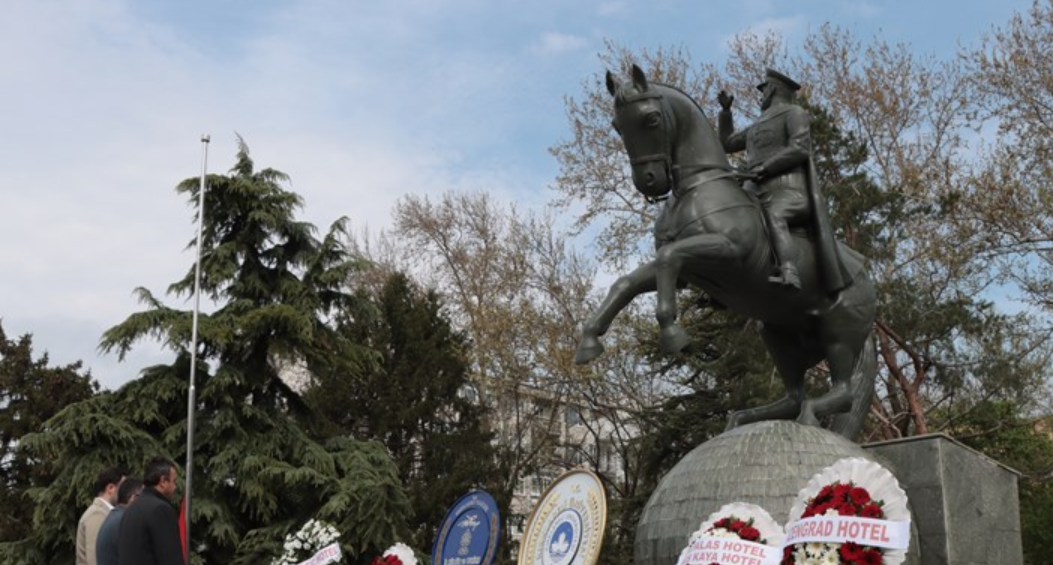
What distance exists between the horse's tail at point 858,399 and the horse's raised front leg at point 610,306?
1796 mm

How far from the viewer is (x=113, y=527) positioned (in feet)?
21.7

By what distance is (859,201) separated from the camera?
73.4 ft

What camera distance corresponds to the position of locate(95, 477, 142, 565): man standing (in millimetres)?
6613

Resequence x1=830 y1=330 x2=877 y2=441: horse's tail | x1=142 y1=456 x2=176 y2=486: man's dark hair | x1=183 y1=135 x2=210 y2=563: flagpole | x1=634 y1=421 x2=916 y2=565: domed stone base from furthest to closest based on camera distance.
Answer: x1=183 y1=135 x2=210 y2=563: flagpole, x1=830 y1=330 x2=877 y2=441: horse's tail, x1=634 y1=421 x2=916 y2=565: domed stone base, x1=142 y1=456 x2=176 y2=486: man's dark hair

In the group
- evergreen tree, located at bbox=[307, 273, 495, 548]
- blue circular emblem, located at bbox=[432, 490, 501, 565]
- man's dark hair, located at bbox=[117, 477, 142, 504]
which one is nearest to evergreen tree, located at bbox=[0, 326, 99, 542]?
evergreen tree, located at bbox=[307, 273, 495, 548]

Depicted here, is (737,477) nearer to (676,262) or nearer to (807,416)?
(807,416)

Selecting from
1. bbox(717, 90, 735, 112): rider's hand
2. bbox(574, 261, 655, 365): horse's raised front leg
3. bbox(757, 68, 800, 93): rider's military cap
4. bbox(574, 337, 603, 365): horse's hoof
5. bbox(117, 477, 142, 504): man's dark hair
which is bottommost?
bbox(117, 477, 142, 504): man's dark hair

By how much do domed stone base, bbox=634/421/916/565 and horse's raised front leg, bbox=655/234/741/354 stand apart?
74 cm

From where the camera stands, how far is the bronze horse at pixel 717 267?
7.54 metres

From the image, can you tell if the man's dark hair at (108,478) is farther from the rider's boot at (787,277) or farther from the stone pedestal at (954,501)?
the stone pedestal at (954,501)

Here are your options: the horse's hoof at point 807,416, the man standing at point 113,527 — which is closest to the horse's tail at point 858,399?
the horse's hoof at point 807,416

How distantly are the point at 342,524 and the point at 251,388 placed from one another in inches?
168

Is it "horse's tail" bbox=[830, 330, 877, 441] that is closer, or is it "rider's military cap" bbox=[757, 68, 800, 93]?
"horse's tail" bbox=[830, 330, 877, 441]

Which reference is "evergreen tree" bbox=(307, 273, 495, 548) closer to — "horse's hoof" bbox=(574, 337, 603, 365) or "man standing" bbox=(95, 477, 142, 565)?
"horse's hoof" bbox=(574, 337, 603, 365)
